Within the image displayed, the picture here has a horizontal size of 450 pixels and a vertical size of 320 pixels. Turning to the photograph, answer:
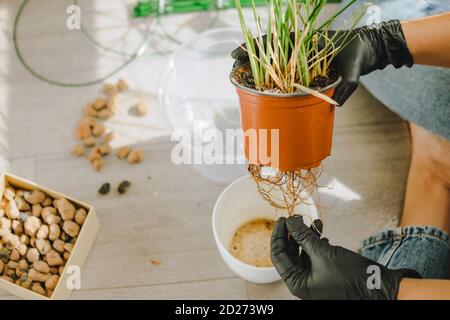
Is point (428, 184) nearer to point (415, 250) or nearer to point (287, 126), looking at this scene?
point (415, 250)

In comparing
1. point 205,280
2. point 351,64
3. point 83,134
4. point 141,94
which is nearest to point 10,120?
point 83,134

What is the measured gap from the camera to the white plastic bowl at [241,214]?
0.88 meters

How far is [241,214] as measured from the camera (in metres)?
1.03

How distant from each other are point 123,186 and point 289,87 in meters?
0.53

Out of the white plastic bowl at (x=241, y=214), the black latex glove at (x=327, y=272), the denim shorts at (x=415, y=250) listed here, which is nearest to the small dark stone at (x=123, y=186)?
the white plastic bowl at (x=241, y=214)

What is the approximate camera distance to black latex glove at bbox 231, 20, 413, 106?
28.8 inches

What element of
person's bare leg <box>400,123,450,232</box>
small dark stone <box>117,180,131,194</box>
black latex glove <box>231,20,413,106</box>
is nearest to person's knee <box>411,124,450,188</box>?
person's bare leg <box>400,123,450,232</box>

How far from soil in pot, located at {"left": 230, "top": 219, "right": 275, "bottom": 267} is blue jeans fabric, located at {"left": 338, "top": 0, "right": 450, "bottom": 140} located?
0.37 m

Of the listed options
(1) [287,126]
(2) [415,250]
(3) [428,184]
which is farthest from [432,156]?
→ (1) [287,126]

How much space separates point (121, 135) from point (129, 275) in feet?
1.10

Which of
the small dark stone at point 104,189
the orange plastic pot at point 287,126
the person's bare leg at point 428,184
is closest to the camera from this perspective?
the orange plastic pot at point 287,126

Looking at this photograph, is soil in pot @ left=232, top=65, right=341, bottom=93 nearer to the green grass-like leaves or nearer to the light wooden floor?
the green grass-like leaves

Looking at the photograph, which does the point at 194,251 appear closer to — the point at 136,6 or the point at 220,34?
the point at 220,34

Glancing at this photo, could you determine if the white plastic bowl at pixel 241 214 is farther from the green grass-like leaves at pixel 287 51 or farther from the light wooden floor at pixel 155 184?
the green grass-like leaves at pixel 287 51
